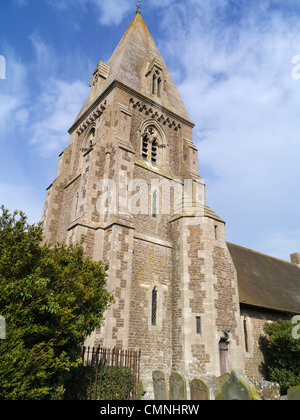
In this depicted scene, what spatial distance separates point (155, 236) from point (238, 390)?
31.5 ft

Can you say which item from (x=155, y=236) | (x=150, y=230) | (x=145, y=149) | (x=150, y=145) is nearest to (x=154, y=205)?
(x=150, y=230)

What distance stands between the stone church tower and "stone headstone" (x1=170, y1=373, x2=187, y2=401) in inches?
122

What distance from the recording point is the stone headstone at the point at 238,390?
5.86 metres

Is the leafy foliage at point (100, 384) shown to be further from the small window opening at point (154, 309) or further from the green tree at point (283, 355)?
the green tree at point (283, 355)

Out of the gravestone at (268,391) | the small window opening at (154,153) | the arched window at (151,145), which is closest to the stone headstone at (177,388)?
the gravestone at (268,391)

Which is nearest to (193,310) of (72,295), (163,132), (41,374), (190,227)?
(190,227)

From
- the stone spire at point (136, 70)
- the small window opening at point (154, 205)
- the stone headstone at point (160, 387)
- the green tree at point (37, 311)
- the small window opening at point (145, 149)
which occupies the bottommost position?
the stone headstone at point (160, 387)

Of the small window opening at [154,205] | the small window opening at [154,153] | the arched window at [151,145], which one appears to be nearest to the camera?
the small window opening at [154,205]

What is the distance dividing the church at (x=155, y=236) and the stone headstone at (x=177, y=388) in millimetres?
3095

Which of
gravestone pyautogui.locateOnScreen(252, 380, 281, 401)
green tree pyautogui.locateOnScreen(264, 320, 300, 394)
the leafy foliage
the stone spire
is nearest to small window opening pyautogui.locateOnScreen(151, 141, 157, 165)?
the stone spire

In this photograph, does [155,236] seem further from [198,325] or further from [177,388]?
[177,388]

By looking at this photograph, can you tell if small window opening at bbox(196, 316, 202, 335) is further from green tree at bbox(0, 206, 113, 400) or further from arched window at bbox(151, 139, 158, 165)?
arched window at bbox(151, 139, 158, 165)

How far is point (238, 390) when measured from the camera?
19.7 feet

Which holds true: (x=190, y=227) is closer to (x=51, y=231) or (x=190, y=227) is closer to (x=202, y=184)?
(x=202, y=184)
